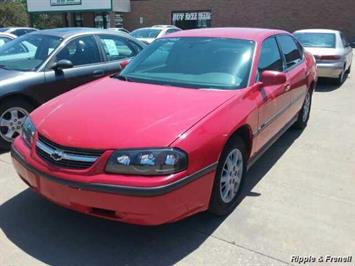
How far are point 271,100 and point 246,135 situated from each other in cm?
71

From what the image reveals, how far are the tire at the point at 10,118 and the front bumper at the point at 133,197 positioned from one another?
7.43ft

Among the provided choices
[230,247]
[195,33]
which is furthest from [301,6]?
[230,247]

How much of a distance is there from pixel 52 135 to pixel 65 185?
445 millimetres

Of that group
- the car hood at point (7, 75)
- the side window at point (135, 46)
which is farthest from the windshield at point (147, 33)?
the car hood at point (7, 75)

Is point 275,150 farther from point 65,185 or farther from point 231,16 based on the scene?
point 231,16

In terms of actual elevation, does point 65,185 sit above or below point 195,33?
below

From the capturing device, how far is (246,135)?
381 centimetres

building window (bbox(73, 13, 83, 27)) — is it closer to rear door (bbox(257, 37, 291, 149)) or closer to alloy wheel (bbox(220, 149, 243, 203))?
rear door (bbox(257, 37, 291, 149))

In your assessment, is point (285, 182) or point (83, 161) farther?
point (285, 182)

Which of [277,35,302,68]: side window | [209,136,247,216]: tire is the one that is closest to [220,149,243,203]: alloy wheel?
[209,136,247,216]: tire

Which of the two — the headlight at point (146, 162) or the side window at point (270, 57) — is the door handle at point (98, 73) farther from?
the headlight at point (146, 162)

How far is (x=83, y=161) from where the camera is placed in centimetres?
295

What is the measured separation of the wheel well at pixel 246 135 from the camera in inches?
143

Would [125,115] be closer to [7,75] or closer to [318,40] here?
[7,75]
